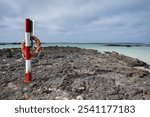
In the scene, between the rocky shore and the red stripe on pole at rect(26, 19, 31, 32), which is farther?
the red stripe on pole at rect(26, 19, 31, 32)

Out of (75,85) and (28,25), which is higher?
(28,25)

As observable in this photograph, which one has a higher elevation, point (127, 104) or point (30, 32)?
point (30, 32)

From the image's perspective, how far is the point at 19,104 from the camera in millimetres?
4027

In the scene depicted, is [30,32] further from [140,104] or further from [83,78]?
[140,104]

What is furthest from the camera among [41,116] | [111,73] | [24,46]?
Answer: [111,73]

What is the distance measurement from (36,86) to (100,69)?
2.47m

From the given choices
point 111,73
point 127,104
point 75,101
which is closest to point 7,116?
point 75,101

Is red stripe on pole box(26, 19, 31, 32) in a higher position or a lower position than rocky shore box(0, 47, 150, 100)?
higher

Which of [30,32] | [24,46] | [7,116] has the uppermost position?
[30,32]

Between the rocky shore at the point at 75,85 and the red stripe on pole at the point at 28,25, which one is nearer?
the rocky shore at the point at 75,85

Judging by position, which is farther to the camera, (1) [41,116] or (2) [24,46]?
Result: (2) [24,46]

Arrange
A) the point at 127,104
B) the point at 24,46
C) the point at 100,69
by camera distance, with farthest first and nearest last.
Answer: the point at 100,69
the point at 24,46
the point at 127,104

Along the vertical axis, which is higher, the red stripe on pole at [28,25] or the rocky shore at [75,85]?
the red stripe on pole at [28,25]

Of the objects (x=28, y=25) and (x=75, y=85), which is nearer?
(x=75, y=85)
